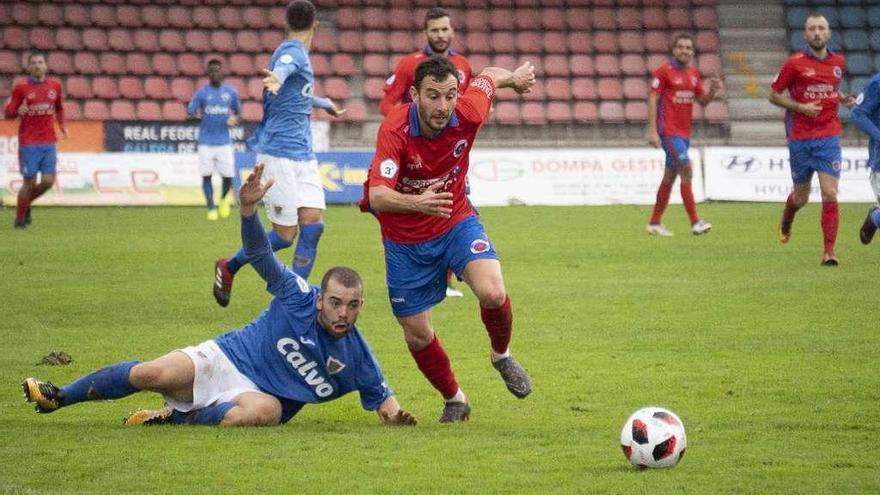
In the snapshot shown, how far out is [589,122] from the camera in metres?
29.0

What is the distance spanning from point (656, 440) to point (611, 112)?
78.2ft

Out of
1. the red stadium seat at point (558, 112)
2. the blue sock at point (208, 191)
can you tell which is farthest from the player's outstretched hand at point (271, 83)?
the red stadium seat at point (558, 112)

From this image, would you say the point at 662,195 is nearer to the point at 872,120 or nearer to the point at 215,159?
the point at 872,120

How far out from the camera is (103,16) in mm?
29688

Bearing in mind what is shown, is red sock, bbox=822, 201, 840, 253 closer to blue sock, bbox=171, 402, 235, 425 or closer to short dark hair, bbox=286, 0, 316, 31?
short dark hair, bbox=286, 0, 316, 31

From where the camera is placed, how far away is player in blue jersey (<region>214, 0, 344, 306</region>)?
1138 cm

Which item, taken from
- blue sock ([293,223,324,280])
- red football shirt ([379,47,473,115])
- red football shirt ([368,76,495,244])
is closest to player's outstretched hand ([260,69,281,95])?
red football shirt ([379,47,473,115])

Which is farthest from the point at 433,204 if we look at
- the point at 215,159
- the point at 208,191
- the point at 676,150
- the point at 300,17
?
the point at 215,159

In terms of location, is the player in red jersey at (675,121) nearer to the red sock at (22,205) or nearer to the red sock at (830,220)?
the red sock at (830,220)

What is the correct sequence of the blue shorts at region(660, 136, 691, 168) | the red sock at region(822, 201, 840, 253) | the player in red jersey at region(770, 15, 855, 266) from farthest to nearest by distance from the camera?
the blue shorts at region(660, 136, 691, 168), the player in red jersey at region(770, 15, 855, 266), the red sock at region(822, 201, 840, 253)

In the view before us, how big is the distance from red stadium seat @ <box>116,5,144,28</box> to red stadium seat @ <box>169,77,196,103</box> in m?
1.74

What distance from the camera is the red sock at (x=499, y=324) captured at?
24.0 feet

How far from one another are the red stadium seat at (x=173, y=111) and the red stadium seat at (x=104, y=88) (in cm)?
109

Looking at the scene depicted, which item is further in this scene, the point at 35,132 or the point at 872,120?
the point at 35,132
